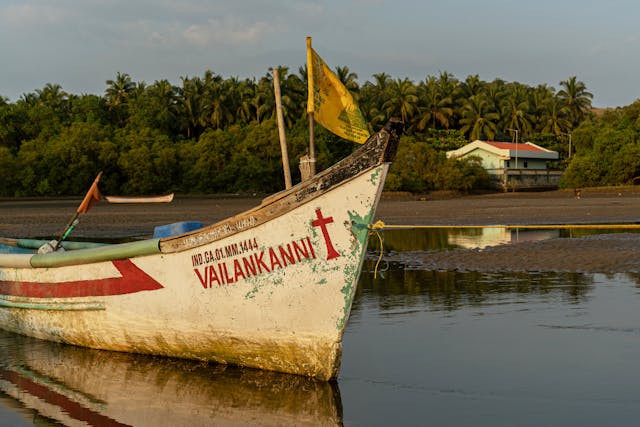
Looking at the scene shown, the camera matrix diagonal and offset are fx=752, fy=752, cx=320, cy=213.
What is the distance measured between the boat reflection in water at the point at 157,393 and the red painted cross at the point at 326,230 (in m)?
1.32

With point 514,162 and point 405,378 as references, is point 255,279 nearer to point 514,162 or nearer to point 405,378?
point 405,378

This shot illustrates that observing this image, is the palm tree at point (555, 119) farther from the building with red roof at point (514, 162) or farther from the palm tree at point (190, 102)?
the palm tree at point (190, 102)

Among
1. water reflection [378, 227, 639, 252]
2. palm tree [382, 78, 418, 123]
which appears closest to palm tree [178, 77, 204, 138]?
palm tree [382, 78, 418, 123]

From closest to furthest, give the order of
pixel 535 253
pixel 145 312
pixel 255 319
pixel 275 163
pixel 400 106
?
pixel 255 319, pixel 145 312, pixel 535 253, pixel 275 163, pixel 400 106

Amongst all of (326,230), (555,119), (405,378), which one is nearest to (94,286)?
(326,230)

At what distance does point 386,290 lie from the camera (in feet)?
42.1

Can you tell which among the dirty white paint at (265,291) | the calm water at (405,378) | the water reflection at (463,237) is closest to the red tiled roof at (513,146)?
the water reflection at (463,237)

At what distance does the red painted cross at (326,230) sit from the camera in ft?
22.8

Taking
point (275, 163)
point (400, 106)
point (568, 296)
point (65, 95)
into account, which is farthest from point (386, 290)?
point (65, 95)

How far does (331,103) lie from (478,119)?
69483 mm

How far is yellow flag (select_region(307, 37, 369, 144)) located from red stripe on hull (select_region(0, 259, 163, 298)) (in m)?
2.58

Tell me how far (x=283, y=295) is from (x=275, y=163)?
198 ft

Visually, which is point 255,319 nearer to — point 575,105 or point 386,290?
point 386,290

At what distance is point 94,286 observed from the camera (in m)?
8.69
